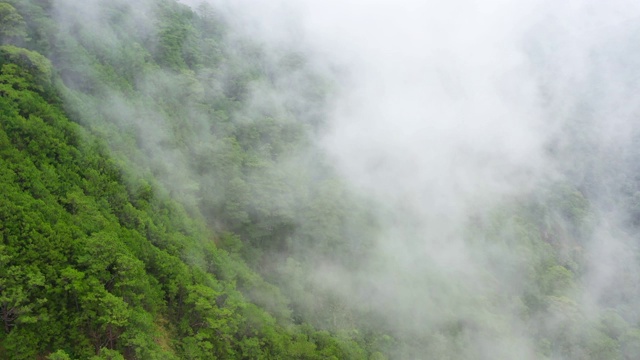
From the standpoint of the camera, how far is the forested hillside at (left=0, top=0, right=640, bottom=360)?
23.0 m

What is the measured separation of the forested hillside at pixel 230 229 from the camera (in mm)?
22981

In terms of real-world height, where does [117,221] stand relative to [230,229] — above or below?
below

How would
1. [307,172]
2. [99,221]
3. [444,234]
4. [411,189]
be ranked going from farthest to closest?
[411,189] → [444,234] → [307,172] → [99,221]

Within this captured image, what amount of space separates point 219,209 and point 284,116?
19.4 meters

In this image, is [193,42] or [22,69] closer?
[22,69]

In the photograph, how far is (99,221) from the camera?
2575 cm

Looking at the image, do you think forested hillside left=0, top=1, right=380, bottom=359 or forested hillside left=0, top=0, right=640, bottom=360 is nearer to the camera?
forested hillside left=0, top=1, right=380, bottom=359

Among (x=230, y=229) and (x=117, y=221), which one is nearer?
(x=117, y=221)

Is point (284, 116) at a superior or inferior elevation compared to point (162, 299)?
superior

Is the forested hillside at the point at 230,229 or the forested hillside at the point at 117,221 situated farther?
the forested hillside at the point at 230,229

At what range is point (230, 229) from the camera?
136 feet

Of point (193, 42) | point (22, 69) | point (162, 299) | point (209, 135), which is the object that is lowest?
point (162, 299)

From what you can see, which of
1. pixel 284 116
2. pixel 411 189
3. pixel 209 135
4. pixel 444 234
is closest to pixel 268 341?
pixel 209 135

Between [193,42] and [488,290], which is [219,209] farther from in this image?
[488,290]
